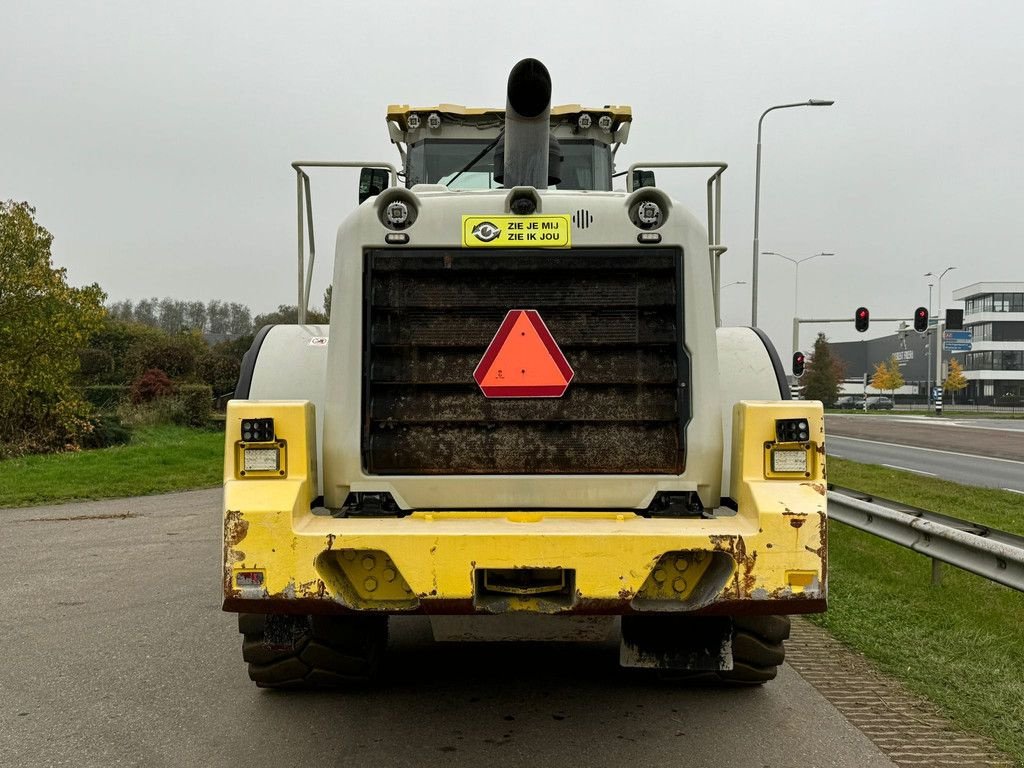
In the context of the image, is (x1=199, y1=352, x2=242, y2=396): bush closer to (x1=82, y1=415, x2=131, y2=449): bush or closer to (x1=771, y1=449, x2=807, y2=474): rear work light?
(x1=82, y1=415, x2=131, y2=449): bush

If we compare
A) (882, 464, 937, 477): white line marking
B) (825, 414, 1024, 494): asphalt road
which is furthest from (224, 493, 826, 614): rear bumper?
(882, 464, 937, 477): white line marking

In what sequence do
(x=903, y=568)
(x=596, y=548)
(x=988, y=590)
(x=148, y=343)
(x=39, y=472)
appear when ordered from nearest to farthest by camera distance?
(x=596, y=548) → (x=988, y=590) → (x=903, y=568) → (x=39, y=472) → (x=148, y=343)

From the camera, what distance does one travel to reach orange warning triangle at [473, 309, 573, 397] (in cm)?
358

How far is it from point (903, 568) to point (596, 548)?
518cm

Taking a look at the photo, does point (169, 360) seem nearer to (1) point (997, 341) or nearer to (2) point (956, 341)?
(2) point (956, 341)

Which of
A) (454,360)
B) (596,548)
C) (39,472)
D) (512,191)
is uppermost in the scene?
(512,191)

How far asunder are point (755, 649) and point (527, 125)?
2.80 metres

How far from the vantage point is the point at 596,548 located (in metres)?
3.18

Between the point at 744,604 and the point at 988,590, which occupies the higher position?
the point at 744,604

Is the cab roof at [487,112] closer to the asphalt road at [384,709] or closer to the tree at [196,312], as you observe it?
the asphalt road at [384,709]

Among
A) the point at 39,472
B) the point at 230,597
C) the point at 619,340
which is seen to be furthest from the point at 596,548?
the point at 39,472

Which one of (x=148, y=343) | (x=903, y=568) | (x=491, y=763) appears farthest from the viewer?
(x=148, y=343)

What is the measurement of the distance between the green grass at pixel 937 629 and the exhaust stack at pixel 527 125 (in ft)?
10.6

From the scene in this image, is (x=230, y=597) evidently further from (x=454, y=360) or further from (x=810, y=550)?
(x=810, y=550)
